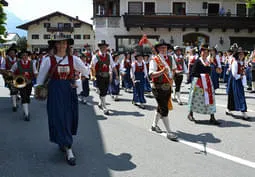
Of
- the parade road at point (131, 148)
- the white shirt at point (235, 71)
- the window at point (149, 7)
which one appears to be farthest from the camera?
the window at point (149, 7)

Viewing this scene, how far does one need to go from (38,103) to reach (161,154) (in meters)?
6.70

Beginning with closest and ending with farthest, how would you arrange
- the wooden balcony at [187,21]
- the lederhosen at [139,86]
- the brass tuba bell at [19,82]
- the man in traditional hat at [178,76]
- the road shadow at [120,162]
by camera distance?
the road shadow at [120,162]
the brass tuba bell at [19,82]
the lederhosen at [139,86]
the man in traditional hat at [178,76]
the wooden balcony at [187,21]

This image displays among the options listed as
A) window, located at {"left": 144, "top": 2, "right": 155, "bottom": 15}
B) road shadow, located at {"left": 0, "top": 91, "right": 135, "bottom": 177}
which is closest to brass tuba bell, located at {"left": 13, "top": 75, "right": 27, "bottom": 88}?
road shadow, located at {"left": 0, "top": 91, "right": 135, "bottom": 177}

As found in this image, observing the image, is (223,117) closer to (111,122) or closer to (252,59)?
(111,122)

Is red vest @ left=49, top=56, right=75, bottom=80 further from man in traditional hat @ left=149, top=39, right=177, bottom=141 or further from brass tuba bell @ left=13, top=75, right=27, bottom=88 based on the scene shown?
brass tuba bell @ left=13, top=75, right=27, bottom=88

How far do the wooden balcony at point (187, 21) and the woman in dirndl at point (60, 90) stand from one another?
23550 millimetres

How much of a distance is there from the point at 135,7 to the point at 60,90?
83.8 feet

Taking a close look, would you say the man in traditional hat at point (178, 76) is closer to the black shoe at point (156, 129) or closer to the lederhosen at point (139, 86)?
the lederhosen at point (139, 86)

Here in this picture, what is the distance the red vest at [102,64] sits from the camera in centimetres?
865

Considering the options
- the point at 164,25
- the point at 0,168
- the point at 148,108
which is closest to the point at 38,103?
the point at 148,108

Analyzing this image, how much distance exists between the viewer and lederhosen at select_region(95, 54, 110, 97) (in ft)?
28.4

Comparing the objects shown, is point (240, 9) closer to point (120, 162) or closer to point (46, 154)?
point (120, 162)

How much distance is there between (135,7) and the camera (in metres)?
29.1

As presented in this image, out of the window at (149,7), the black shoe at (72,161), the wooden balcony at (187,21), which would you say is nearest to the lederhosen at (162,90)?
the black shoe at (72,161)
